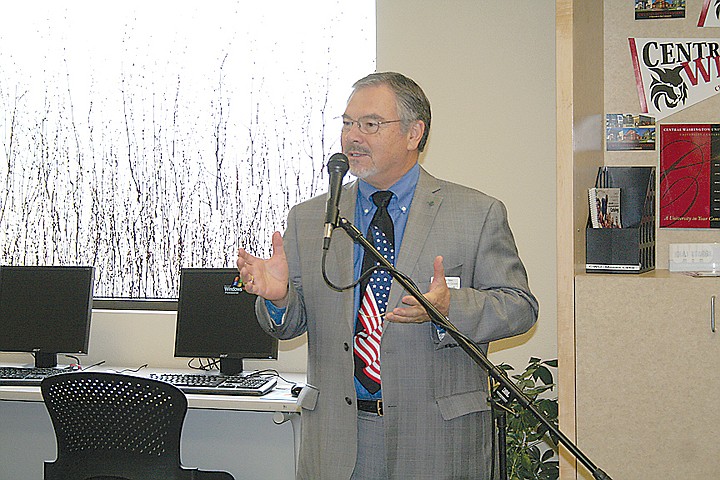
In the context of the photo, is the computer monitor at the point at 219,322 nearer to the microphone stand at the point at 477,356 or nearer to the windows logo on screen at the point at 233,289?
the windows logo on screen at the point at 233,289

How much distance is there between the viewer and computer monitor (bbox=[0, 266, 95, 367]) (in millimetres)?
3875

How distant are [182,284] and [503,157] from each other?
4.96 feet

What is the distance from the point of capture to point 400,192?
2.27 meters

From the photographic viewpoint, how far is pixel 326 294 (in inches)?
86.6

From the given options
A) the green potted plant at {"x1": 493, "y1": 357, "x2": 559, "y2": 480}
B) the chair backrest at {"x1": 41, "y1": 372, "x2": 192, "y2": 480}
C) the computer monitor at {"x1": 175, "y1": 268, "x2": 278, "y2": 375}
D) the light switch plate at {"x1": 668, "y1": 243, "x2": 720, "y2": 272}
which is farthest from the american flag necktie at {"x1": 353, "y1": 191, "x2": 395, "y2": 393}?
the computer monitor at {"x1": 175, "y1": 268, "x2": 278, "y2": 375}

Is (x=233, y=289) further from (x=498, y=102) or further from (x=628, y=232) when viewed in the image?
(x=628, y=232)

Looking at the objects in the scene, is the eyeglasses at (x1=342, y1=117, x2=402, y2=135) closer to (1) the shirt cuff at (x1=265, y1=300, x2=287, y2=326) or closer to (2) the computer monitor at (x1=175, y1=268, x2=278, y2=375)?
(1) the shirt cuff at (x1=265, y1=300, x2=287, y2=326)

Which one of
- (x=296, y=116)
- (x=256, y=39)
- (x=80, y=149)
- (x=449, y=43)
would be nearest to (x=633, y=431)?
(x=449, y=43)

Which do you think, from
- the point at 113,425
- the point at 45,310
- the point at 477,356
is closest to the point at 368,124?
the point at 477,356

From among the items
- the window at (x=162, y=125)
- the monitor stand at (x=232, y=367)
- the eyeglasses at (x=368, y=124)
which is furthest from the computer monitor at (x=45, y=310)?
the eyeglasses at (x=368, y=124)

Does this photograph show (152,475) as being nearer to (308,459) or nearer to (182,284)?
(308,459)

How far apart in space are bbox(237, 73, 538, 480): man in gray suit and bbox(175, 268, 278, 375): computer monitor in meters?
1.41

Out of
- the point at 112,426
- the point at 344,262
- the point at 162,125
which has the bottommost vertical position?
the point at 112,426

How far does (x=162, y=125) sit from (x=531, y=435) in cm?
224
